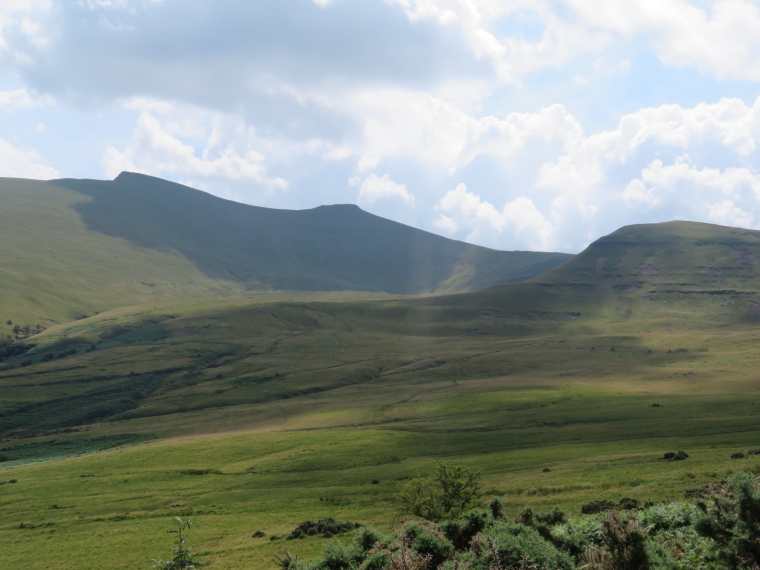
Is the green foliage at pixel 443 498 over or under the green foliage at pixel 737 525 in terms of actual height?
under

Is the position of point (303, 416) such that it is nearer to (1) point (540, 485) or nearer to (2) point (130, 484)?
(2) point (130, 484)

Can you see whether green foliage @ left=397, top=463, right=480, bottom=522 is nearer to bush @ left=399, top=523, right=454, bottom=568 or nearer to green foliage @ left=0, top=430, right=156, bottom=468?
bush @ left=399, top=523, right=454, bottom=568

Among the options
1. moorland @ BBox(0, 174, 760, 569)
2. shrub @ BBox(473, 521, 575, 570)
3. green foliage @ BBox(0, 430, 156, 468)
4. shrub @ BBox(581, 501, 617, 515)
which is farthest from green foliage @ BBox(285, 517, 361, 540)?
green foliage @ BBox(0, 430, 156, 468)

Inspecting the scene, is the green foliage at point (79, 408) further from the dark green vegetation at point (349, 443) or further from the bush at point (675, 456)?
the bush at point (675, 456)

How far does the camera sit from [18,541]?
56.8 m

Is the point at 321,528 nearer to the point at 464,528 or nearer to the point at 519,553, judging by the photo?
the point at 464,528

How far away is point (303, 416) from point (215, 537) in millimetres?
83155

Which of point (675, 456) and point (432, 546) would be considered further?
point (675, 456)

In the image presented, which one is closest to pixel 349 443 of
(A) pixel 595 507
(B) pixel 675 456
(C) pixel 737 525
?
(B) pixel 675 456

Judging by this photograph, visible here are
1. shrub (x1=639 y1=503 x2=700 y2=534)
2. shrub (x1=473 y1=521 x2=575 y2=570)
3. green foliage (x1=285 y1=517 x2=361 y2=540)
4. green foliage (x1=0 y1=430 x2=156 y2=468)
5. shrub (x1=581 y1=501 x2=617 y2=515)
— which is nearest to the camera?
shrub (x1=473 y1=521 x2=575 y2=570)

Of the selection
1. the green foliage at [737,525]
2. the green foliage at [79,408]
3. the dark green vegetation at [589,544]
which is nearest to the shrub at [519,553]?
the dark green vegetation at [589,544]

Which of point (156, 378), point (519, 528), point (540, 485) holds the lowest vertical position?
point (156, 378)

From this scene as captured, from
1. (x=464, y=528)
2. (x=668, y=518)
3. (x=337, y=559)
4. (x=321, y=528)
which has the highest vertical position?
(x=668, y=518)

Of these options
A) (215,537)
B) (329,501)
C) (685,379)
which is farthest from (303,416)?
(685,379)
